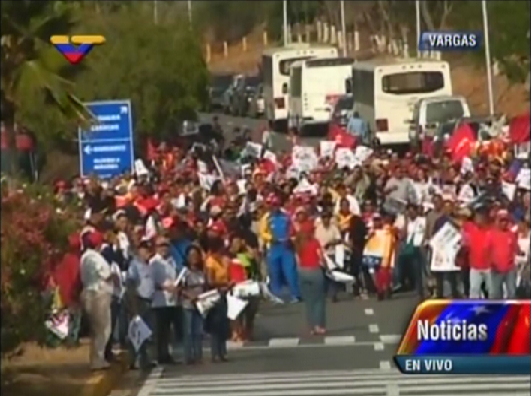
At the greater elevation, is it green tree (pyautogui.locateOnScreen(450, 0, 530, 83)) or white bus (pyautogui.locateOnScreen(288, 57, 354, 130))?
green tree (pyautogui.locateOnScreen(450, 0, 530, 83))

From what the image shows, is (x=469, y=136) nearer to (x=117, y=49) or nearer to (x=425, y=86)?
(x=425, y=86)

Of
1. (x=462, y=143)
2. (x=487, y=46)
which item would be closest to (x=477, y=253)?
(x=487, y=46)

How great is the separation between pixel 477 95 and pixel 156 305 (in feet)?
27.8

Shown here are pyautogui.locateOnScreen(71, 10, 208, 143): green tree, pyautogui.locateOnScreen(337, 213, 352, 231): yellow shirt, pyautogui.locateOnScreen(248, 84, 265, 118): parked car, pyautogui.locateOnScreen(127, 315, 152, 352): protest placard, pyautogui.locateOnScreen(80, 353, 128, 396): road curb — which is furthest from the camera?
pyautogui.locateOnScreen(337, 213, 352, 231): yellow shirt

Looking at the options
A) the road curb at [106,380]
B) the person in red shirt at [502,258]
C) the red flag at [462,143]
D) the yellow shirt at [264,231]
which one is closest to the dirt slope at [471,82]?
the red flag at [462,143]

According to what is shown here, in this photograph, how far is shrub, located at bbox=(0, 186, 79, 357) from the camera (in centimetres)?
1521

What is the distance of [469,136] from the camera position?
75.4ft

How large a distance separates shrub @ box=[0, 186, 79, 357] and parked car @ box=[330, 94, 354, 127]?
21.4ft

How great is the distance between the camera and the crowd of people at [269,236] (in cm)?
1706

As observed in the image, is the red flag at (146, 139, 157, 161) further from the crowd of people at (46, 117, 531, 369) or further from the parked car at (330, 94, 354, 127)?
the parked car at (330, 94, 354, 127)

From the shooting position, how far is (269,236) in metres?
21.6

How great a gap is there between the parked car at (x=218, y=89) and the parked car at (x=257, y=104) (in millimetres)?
410

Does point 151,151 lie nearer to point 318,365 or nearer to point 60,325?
point 60,325

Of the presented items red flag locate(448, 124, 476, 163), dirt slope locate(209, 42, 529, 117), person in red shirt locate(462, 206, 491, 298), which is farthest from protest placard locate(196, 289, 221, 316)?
red flag locate(448, 124, 476, 163)
